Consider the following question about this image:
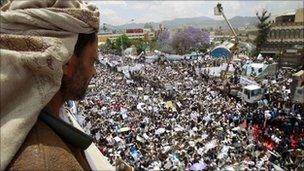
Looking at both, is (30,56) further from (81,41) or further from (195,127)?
(195,127)

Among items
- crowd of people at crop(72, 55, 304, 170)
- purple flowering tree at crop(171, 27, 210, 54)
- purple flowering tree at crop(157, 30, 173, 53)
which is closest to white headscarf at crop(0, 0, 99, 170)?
crowd of people at crop(72, 55, 304, 170)

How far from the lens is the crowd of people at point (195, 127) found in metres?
12.2

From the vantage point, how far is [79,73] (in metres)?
1.22

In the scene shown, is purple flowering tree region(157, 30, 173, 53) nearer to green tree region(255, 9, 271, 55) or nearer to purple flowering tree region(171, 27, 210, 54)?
purple flowering tree region(171, 27, 210, 54)

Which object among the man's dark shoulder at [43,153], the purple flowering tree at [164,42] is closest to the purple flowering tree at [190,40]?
the purple flowering tree at [164,42]

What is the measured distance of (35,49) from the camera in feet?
3.57

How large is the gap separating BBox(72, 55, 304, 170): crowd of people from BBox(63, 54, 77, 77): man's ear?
20.0 ft

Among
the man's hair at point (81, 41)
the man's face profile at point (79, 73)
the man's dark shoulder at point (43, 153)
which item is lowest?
the man's dark shoulder at point (43, 153)

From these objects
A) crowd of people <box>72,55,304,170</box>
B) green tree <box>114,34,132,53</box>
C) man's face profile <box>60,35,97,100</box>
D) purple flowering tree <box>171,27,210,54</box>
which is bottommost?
green tree <box>114,34,132,53</box>

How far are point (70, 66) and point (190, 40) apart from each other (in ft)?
233

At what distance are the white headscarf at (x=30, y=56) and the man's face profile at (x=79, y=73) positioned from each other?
0.20ft

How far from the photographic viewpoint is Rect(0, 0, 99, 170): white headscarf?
103 centimetres

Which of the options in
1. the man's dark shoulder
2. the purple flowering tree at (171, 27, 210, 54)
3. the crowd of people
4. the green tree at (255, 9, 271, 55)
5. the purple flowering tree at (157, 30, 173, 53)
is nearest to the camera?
the man's dark shoulder

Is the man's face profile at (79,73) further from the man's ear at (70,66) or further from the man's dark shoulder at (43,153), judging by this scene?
the man's dark shoulder at (43,153)
